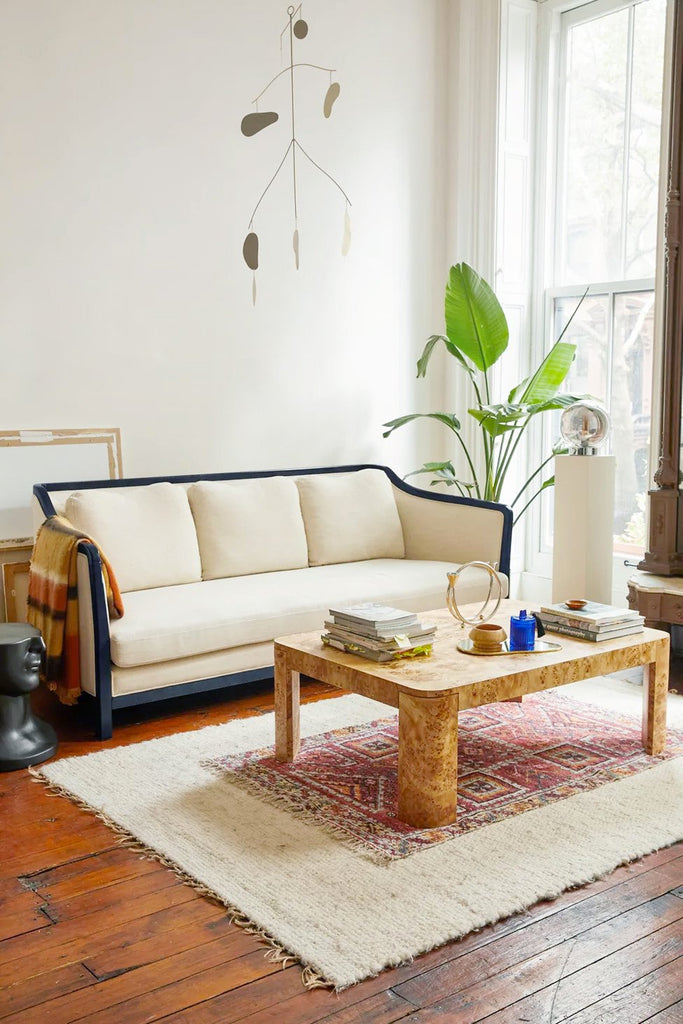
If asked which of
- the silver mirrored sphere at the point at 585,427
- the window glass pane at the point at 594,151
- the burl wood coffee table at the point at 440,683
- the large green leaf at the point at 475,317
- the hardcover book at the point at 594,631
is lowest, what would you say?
the burl wood coffee table at the point at 440,683

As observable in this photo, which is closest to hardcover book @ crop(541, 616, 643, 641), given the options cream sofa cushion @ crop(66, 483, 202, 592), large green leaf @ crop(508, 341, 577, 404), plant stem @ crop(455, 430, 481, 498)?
cream sofa cushion @ crop(66, 483, 202, 592)

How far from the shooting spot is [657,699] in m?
3.12

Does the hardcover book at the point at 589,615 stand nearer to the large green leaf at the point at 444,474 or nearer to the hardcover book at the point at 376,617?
the hardcover book at the point at 376,617

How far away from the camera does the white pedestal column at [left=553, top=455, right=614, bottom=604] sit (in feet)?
13.8

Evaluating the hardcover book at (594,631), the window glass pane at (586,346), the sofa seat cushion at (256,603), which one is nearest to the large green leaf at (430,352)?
the window glass pane at (586,346)

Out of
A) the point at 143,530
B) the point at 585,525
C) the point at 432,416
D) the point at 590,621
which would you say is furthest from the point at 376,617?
the point at 432,416

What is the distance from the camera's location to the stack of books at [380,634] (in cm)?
287

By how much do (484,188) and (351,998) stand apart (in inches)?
172

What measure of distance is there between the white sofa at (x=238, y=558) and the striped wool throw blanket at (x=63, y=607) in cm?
4

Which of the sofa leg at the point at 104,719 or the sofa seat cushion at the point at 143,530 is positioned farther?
the sofa seat cushion at the point at 143,530

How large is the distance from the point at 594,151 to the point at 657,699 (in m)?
3.21

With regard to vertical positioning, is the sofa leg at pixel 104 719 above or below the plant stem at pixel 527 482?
below

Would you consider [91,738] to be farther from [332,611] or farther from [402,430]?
[402,430]

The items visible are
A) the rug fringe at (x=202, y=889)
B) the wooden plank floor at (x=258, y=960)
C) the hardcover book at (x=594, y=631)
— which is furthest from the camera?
the hardcover book at (x=594, y=631)
